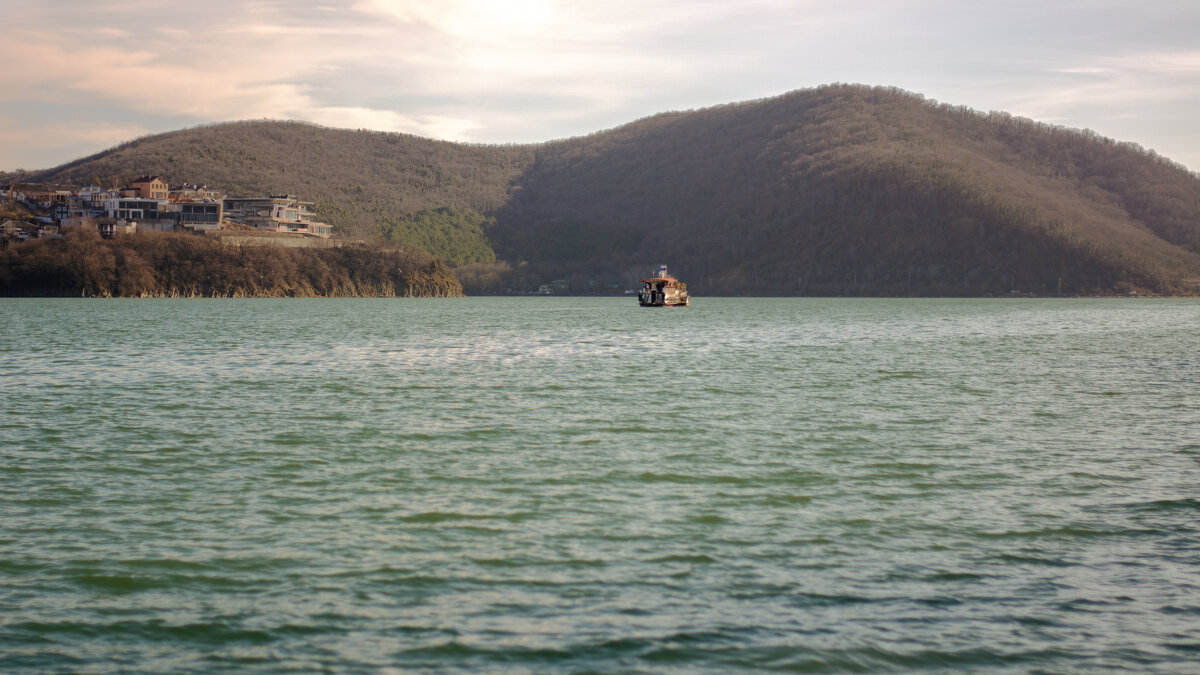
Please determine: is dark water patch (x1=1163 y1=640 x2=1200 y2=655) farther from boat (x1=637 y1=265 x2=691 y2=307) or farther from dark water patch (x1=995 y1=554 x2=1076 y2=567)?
boat (x1=637 y1=265 x2=691 y2=307)

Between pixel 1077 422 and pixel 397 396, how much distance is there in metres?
19.2

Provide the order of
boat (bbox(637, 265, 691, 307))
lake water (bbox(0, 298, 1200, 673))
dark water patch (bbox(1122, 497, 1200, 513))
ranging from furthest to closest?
1. boat (bbox(637, 265, 691, 307))
2. dark water patch (bbox(1122, 497, 1200, 513))
3. lake water (bbox(0, 298, 1200, 673))

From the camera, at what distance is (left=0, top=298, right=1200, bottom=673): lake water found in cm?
965

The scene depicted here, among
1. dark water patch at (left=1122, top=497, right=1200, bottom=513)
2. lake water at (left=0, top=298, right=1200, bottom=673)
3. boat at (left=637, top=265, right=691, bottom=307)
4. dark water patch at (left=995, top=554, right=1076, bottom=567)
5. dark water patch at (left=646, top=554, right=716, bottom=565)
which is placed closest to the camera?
lake water at (left=0, top=298, right=1200, bottom=673)

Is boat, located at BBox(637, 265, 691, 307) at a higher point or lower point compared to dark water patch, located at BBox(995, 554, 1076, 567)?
higher

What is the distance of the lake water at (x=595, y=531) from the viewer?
9.65 meters

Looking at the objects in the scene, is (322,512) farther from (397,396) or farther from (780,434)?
(397,396)

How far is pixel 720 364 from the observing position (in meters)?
46.5

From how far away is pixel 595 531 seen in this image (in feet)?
45.5

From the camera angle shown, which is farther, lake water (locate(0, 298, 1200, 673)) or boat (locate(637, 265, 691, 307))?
boat (locate(637, 265, 691, 307))

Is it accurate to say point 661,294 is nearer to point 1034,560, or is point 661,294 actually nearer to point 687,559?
point 1034,560

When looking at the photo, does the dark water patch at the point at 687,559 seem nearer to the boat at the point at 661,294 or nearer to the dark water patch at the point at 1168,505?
the dark water patch at the point at 1168,505

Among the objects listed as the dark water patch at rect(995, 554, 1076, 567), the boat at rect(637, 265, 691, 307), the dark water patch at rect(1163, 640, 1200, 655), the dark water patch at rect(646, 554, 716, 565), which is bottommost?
the dark water patch at rect(1163, 640, 1200, 655)

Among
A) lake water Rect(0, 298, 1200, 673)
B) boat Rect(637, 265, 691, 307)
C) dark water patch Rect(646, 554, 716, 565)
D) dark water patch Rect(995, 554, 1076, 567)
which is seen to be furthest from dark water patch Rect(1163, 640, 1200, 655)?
boat Rect(637, 265, 691, 307)
